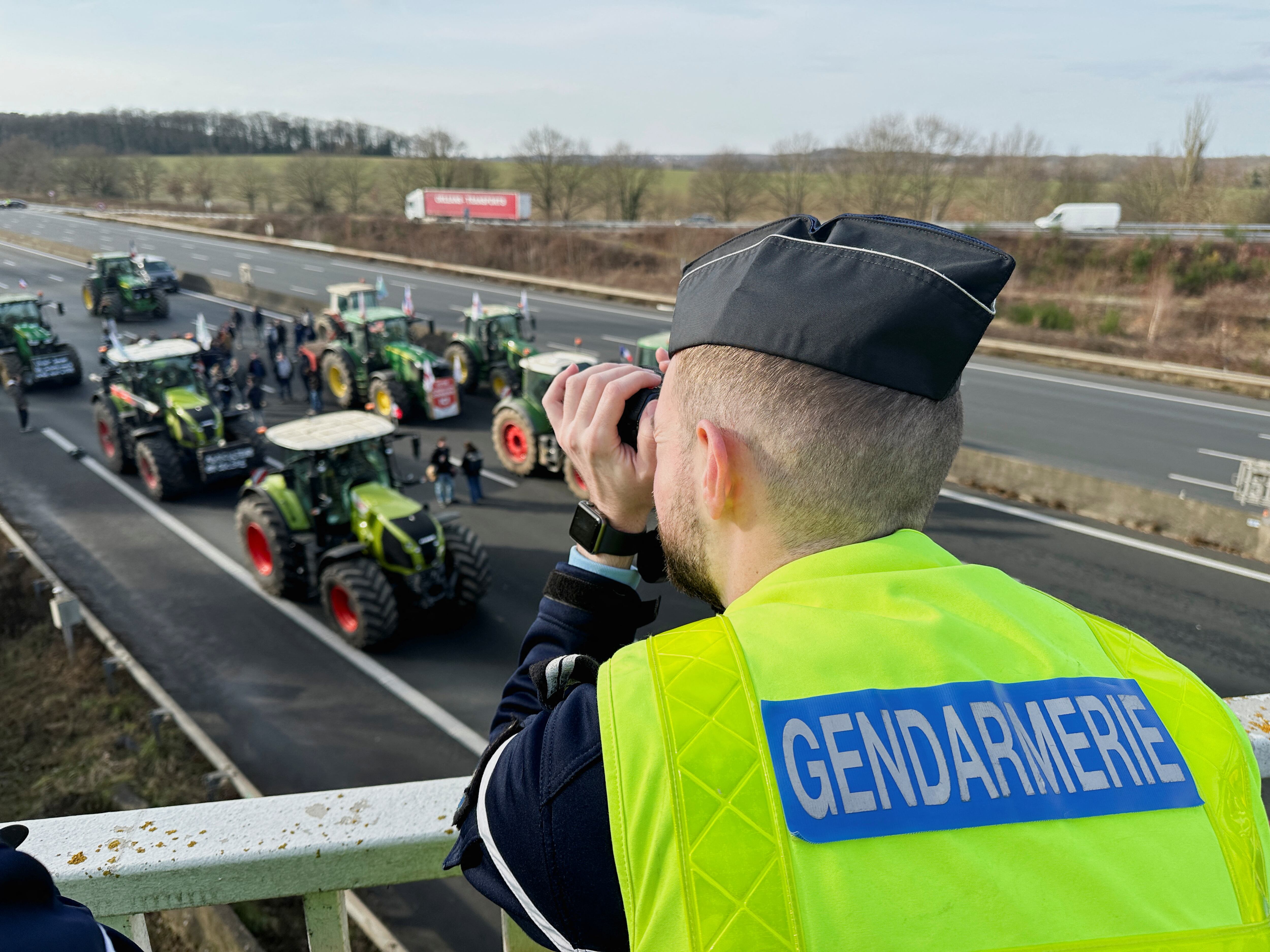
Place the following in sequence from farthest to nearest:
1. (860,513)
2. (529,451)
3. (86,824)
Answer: (529,451), (86,824), (860,513)

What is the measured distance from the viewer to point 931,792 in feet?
2.73

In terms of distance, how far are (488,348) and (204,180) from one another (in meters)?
74.5

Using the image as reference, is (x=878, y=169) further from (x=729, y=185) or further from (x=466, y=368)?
(x=466, y=368)

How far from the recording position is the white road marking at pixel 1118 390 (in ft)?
72.0

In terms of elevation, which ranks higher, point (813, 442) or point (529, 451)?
point (813, 442)

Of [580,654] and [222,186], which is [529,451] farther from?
[222,186]

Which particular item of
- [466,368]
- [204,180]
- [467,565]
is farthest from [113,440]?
[204,180]

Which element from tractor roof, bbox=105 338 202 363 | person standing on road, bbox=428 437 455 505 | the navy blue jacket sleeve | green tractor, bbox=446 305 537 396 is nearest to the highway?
green tractor, bbox=446 305 537 396

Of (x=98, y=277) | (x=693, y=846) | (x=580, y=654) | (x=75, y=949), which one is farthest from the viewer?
(x=98, y=277)

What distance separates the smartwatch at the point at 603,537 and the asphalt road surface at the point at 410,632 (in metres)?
5.60

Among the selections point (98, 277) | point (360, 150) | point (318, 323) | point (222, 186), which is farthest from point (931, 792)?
point (360, 150)

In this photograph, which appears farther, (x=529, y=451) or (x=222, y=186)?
(x=222, y=186)

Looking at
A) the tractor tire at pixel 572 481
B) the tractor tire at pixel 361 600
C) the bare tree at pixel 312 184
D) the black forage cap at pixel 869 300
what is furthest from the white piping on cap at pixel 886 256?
the bare tree at pixel 312 184

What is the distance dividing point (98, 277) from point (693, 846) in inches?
1493
